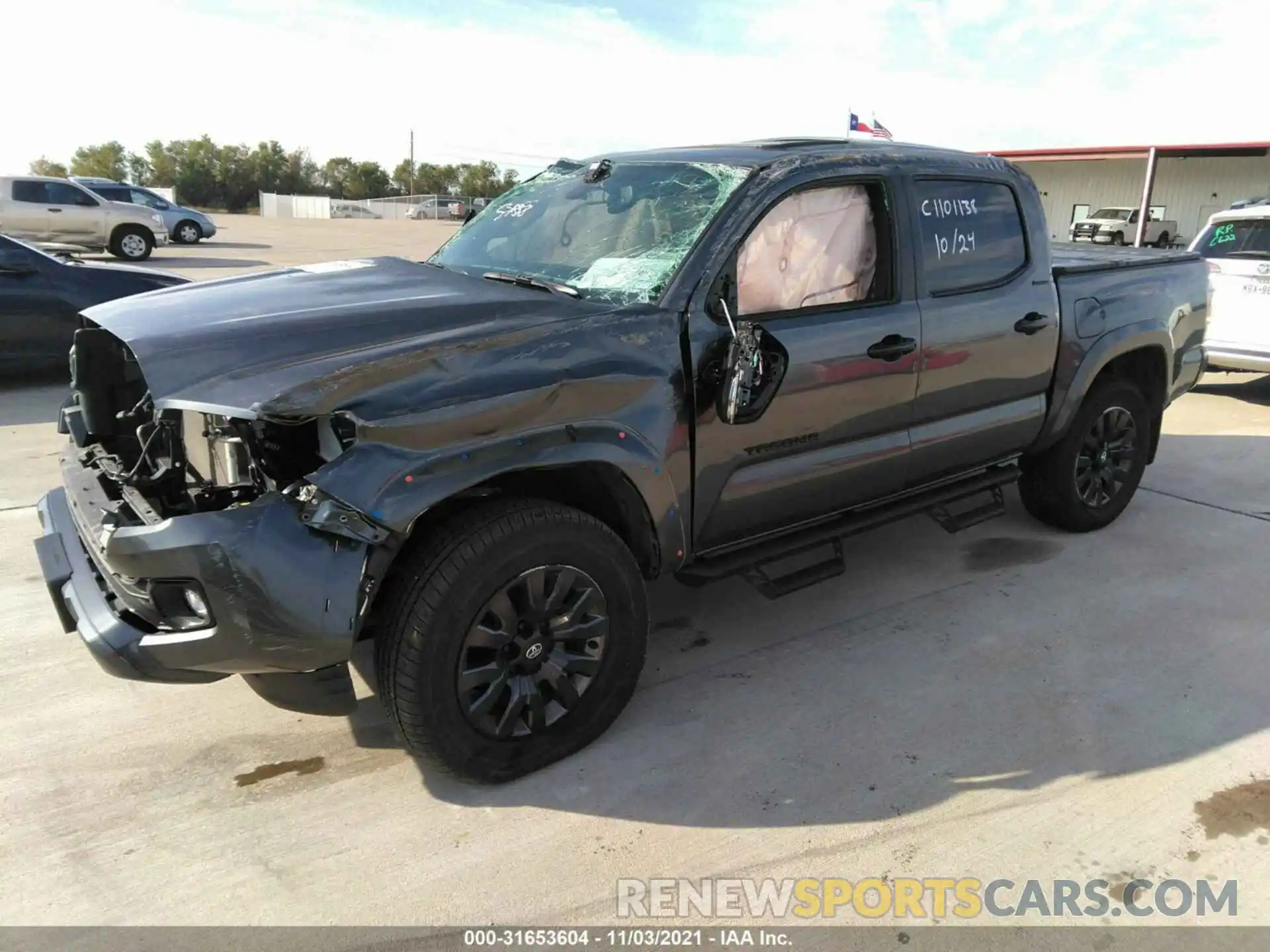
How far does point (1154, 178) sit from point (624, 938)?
114ft

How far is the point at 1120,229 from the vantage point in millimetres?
29266

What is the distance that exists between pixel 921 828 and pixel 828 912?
463 mm

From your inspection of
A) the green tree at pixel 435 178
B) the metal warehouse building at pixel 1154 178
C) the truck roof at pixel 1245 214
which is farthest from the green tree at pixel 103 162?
the truck roof at pixel 1245 214

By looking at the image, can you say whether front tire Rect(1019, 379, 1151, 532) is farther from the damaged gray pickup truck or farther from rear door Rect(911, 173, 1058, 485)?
the damaged gray pickup truck

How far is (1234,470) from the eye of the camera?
6324 millimetres

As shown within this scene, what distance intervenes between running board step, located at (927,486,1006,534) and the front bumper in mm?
2833

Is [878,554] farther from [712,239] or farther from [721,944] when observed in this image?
[721,944]

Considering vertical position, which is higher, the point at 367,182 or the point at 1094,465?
the point at 367,182

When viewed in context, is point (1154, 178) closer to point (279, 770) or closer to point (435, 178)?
point (279, 770)

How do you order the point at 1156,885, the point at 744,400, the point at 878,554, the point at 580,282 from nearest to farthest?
the point at 1156,885, the point at 744,400, the point at 580,282, the point at 878,554

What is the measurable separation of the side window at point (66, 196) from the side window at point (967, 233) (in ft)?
64.4

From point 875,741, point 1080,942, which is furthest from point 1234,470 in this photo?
point 1080,942

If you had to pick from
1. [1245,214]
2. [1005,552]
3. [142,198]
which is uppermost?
[142,198]

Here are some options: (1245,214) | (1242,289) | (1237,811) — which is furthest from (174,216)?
(1237,811)
